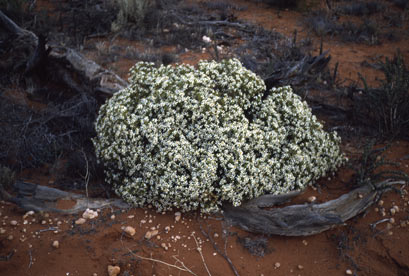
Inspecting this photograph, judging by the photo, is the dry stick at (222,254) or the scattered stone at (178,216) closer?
the dry stick at (222,254)

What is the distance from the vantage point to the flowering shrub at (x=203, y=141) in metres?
3.37

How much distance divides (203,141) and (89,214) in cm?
132

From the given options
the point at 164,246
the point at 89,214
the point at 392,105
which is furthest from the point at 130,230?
the point at 392,105

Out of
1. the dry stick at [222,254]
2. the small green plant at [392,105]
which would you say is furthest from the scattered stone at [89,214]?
the small green plant at [392,105]

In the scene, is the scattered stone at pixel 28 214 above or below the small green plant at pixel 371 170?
below

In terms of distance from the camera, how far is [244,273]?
3043 mm

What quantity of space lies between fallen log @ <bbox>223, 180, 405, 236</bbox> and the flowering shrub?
12cm

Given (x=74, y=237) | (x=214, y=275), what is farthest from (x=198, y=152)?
(x=74, y=237)

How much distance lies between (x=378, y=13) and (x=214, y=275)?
8881 millimetres

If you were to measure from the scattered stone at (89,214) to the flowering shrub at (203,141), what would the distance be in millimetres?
327

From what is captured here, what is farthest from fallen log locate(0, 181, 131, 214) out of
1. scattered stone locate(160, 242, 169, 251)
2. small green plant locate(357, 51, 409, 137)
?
small green plant locate(357, 51, 409, 137)

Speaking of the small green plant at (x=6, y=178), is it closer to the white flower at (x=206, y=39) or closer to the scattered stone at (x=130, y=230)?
the scattered stone at (x=130, y=230)

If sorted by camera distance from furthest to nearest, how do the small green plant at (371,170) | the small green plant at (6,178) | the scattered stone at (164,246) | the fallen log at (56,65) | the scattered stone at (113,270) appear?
1. the fallen log at (56,65)
2. the small green plant at (371,170)
3. the small green plant at (6,178)
4. the scattered stone at (164,246)
5. the scattered stone at (113,270)

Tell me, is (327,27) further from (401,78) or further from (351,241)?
(351,241)
